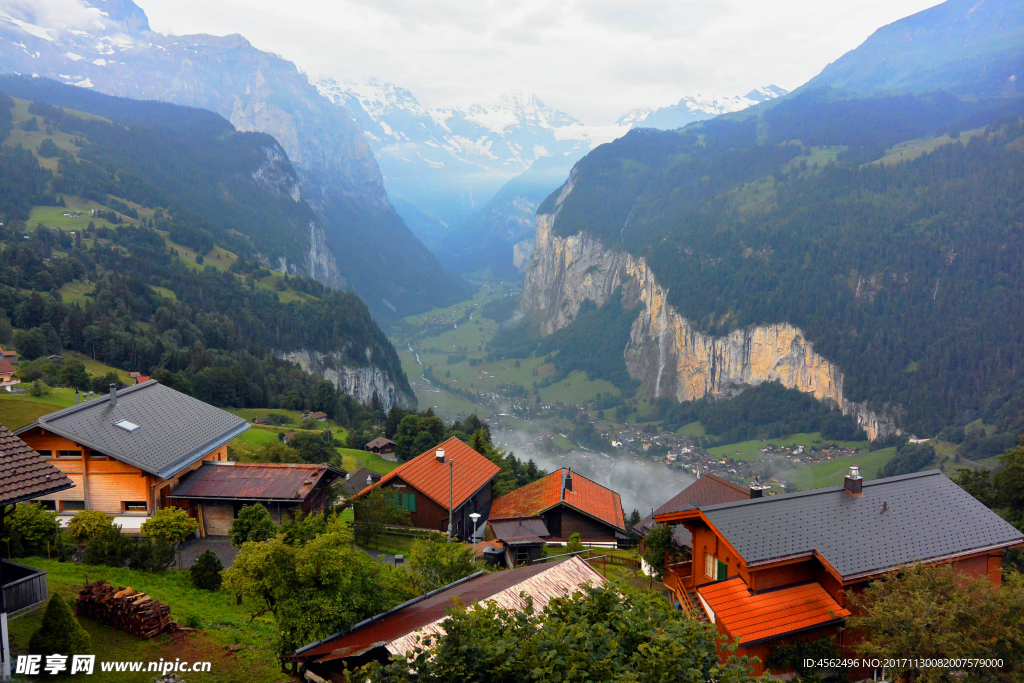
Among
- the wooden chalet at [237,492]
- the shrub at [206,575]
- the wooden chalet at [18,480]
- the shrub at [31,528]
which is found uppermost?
the wooden chalet at [18,480]

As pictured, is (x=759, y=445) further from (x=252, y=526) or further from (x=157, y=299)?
(x=252, y=526)

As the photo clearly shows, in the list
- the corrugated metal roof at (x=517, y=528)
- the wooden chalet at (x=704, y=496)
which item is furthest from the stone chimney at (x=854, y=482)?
the corrugated metal roof at (x=517, y=528)

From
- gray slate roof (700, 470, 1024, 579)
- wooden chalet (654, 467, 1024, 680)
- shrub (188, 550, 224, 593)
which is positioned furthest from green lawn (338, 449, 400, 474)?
gray slate roof (700, 470, 1024, 579)

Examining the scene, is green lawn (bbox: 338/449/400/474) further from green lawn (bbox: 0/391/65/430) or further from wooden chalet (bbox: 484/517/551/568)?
green lawn (bbox: 0/391/65/430)

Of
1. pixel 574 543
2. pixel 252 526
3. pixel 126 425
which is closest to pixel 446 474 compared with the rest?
pixel 574 543

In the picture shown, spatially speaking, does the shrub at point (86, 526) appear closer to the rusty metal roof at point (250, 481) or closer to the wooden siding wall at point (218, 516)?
the rusty metal roof at point (250, 481)

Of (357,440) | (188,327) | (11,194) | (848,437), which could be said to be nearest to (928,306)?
(848,437)

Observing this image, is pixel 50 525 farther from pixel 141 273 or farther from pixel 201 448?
pixel 141 273

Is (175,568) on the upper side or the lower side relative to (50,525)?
lower
